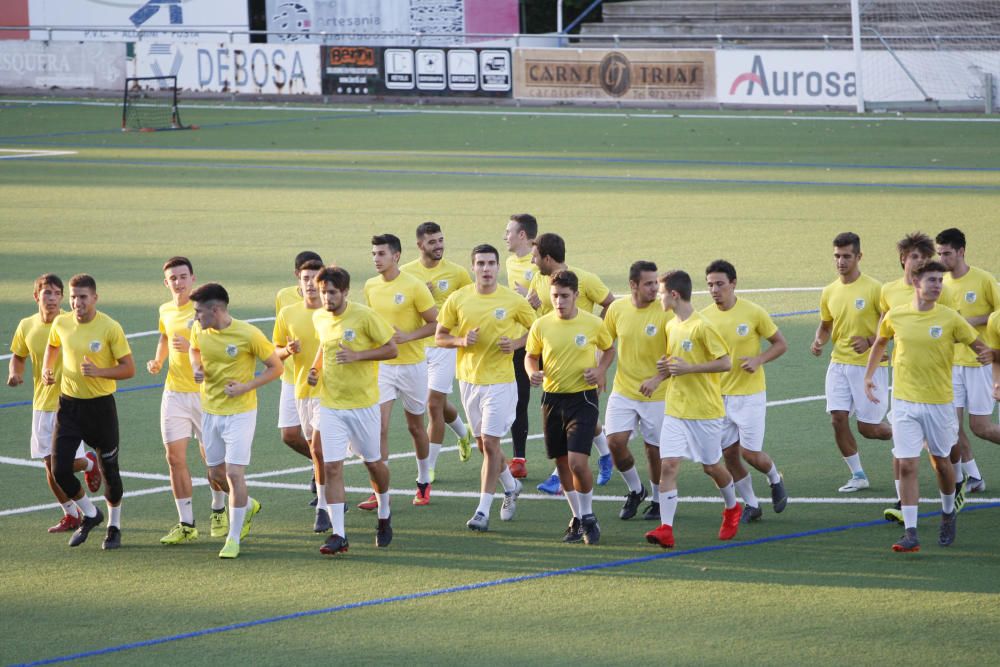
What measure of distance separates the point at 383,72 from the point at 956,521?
40.5 m

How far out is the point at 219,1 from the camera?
55.7 metres

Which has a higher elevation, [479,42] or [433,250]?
[479,42]

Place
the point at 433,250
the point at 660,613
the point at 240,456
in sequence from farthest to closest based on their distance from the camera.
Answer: the point at 433,250
the point at 240,456
the point at 660,613

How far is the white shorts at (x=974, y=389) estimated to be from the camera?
11742 mm

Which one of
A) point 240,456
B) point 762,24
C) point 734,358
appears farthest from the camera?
point 762,24

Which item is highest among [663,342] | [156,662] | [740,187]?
[740,187]

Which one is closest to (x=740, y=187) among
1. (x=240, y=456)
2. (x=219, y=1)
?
(x=240, y=456)

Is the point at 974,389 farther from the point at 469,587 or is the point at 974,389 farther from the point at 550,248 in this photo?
the point at 469,587

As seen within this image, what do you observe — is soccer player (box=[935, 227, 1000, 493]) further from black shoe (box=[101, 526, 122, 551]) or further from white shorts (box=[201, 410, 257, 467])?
black shoe (box=[101, 526, 122, 551])

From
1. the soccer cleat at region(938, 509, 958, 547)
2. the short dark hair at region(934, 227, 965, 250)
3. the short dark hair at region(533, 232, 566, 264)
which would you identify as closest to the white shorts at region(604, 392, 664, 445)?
the short dark hair at region(533, 232, 566, 264)

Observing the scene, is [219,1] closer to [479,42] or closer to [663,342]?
[479,42]

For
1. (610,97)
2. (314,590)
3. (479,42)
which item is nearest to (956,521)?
(314,590)

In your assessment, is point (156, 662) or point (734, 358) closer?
point (156, 662)

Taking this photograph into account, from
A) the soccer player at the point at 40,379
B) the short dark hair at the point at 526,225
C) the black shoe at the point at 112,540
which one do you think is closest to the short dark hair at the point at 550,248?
the short dark hair at the point at 526,225
